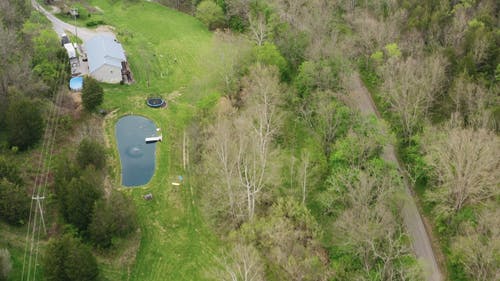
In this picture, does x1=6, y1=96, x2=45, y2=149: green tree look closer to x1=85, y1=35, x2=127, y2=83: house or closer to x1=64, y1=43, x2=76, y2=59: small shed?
x1=85, y1=35, x2=127, y2=83: house

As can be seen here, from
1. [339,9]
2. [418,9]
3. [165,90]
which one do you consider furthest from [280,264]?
[339,9]

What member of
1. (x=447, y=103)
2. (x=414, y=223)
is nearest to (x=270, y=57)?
(x=447, y=103)

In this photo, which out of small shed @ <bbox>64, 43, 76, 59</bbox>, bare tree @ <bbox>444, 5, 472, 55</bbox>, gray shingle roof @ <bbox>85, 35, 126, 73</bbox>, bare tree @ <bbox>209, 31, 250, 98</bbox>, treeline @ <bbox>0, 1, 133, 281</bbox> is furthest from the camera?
small shed @ <bbox>64, 43, 76, 59</bbox>

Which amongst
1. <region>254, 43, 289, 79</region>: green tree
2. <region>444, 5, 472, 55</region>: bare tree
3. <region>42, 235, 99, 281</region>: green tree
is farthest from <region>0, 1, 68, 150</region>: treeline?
<region>444, 5, 472, 55</region>: bare tree

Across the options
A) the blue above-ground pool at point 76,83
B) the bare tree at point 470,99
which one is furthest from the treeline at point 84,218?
the bare tree at point 470,99

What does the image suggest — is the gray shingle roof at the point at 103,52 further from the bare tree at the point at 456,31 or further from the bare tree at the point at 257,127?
the bare tree at the point at 456,31

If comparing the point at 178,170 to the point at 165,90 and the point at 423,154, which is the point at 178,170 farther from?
the point at 423,154

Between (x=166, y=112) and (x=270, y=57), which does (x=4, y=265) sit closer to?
(x=166, y=112)
